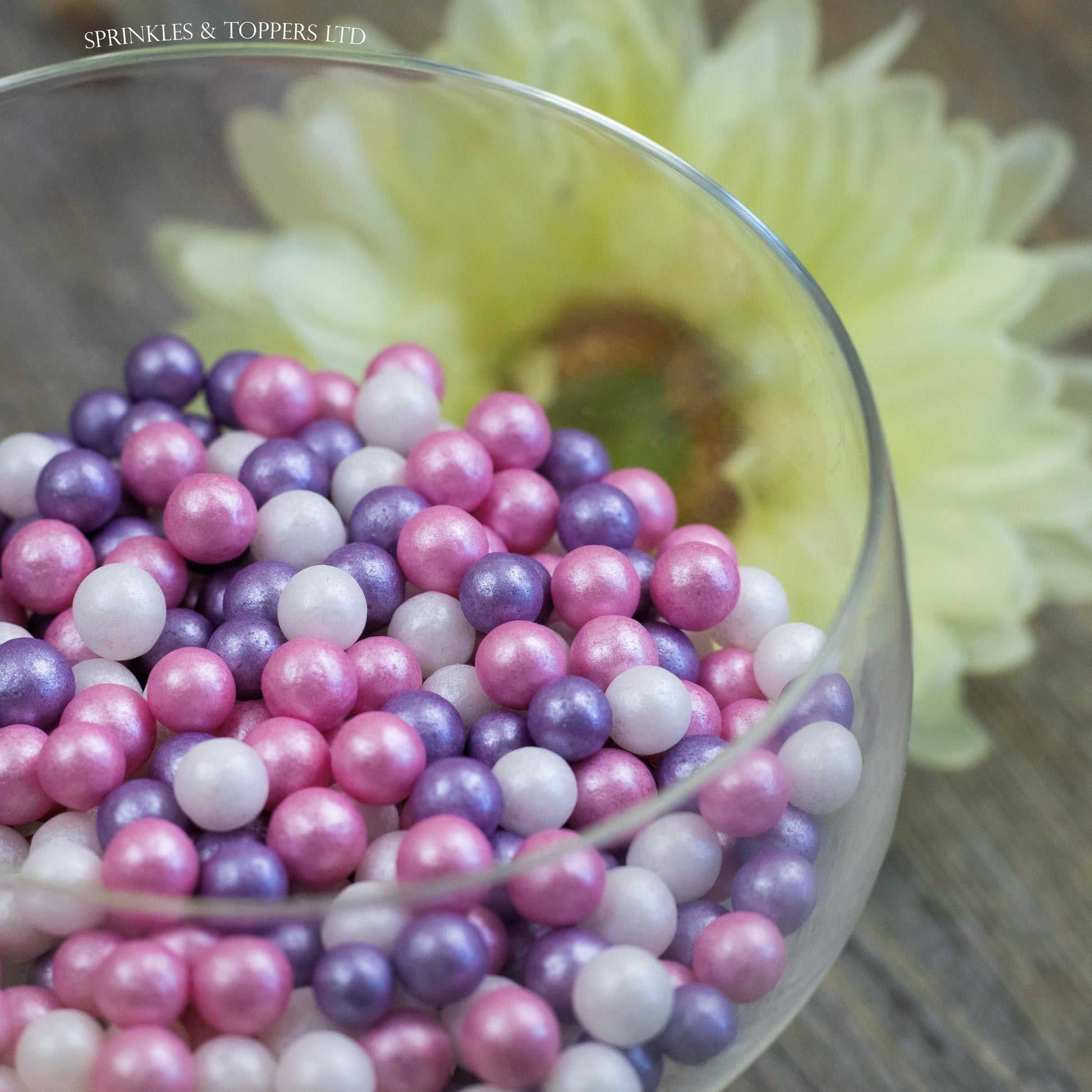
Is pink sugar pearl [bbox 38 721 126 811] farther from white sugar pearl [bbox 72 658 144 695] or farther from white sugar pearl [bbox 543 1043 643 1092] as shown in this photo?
white sugar pearl [bbox 543 1043 643 1092]

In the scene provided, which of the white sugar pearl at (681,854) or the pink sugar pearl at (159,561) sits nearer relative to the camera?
the white sugar pearl at (681,854)

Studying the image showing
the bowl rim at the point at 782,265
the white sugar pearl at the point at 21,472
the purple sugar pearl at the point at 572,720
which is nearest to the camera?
the bowl rim at the point at 782,265

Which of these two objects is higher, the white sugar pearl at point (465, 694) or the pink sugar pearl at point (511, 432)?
the pink sugar pearl at point (511, 432)

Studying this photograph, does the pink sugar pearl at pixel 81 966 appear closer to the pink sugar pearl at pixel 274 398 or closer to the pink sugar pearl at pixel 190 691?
the pink sugar pearl at pixel 190 691

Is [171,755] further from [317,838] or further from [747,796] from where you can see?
[747,796]

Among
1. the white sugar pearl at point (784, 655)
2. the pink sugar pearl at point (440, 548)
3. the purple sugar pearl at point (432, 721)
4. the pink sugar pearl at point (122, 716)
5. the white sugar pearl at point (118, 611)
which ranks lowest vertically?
the pink sugar pearl at point (122, 716)

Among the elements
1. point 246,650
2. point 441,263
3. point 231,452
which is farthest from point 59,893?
point 441,263

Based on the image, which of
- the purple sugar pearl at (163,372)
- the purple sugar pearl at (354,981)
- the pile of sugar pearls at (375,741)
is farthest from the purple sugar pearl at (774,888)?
the purple sugar pearl at (163,372)

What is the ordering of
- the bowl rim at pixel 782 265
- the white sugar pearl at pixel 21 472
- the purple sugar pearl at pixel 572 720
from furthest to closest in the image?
the white sugar pearl at pixel 21 472 → the purple sugar pearl at pixel 572 720 → the bowl rim at pixel 782 265
